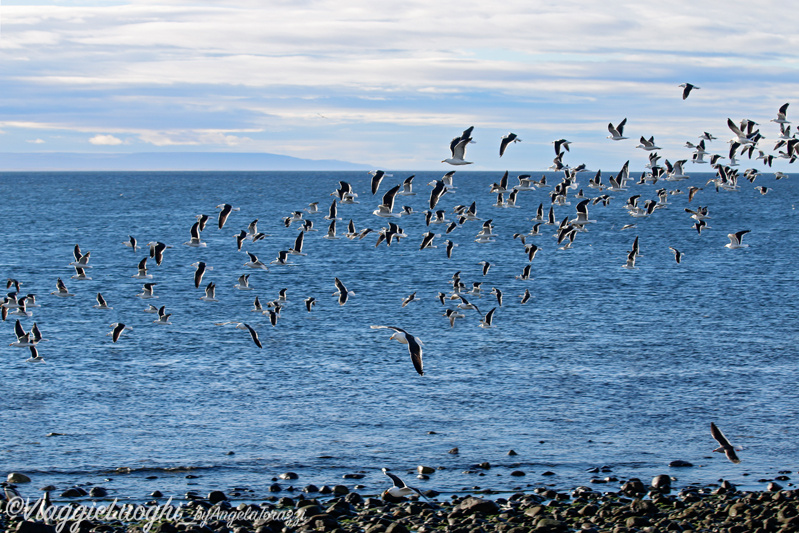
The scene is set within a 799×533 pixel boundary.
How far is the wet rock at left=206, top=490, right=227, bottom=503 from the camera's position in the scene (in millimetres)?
Answer: 23969

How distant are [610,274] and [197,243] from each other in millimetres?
46414

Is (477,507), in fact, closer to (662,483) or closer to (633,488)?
(633,488)

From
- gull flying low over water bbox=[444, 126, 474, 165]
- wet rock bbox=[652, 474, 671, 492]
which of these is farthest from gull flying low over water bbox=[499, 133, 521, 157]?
wet rock bbox=[652, 474, 671, 492]

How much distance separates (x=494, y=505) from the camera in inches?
891

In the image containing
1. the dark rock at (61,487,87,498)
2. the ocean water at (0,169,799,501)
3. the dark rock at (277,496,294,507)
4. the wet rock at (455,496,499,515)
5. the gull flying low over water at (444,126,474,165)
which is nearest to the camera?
the wet rock at (455,496,499,515)

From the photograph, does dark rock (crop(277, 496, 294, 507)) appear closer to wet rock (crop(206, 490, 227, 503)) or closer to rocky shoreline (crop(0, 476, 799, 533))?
rocky shoreline (crop(0, 476, 799, 533))

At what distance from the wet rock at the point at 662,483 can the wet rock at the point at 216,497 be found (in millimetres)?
11629

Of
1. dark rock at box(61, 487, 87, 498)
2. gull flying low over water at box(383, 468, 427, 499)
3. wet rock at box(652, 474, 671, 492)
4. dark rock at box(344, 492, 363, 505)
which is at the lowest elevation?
dark rock at box(61, 487, 87, 498)

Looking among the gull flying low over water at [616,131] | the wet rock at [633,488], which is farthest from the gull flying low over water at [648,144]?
the wet rock at [633,488]

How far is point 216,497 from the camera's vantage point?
24078mm

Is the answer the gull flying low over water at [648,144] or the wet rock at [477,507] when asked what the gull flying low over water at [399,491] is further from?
the gull flying low over water at [648,144]

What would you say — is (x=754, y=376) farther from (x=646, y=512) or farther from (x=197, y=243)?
(x=197, y=243)

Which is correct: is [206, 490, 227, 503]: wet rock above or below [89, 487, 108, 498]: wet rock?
above

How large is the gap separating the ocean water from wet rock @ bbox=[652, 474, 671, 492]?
4.14ft
